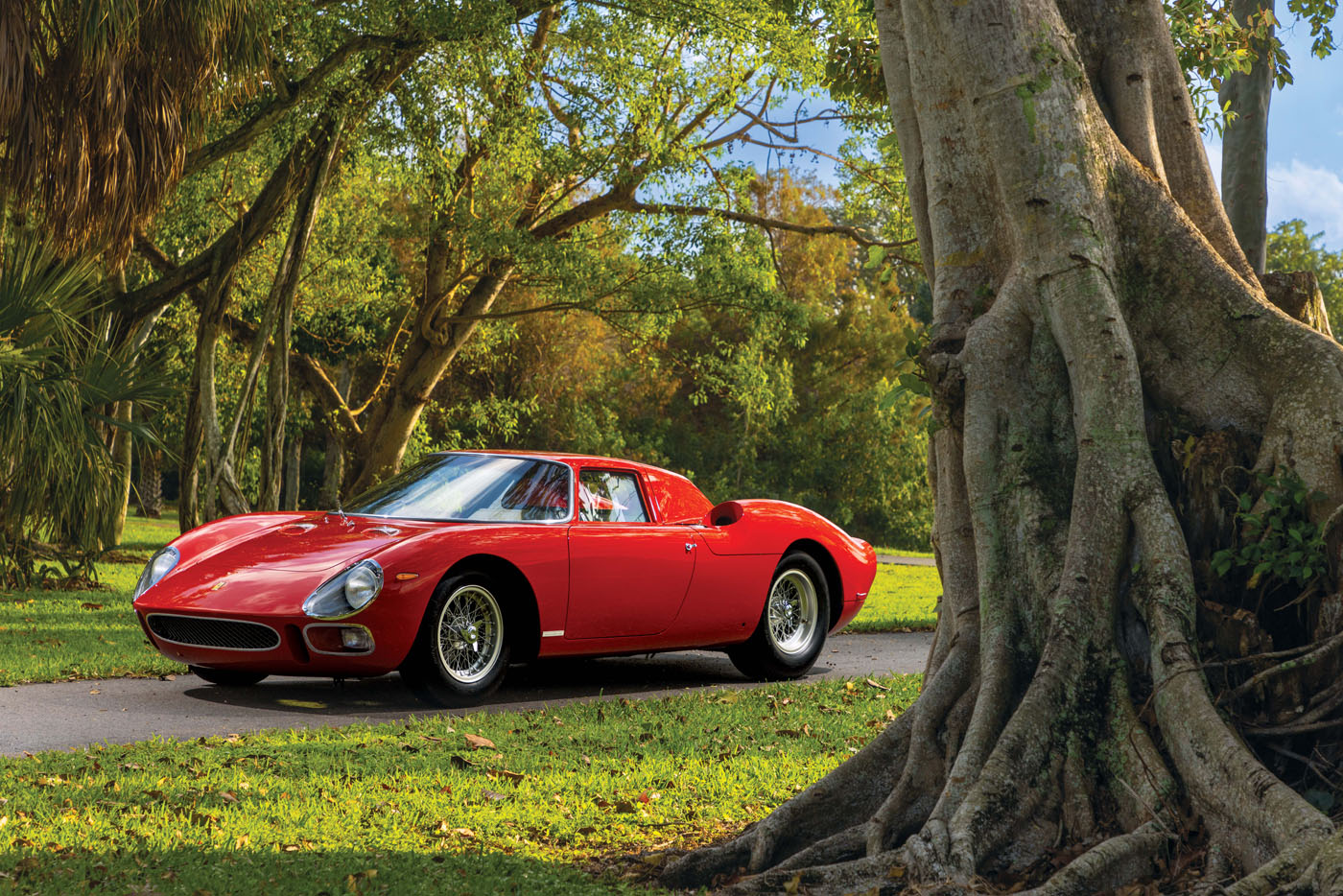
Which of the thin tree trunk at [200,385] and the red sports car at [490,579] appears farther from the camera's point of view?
the thin tree trunk at [200,385]

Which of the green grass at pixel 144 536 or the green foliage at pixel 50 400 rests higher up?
the green foliage at pixel 50 400

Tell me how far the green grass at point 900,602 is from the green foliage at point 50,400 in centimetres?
739

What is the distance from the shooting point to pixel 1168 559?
392 cm

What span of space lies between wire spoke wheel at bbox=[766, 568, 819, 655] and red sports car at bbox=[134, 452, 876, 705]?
11mm

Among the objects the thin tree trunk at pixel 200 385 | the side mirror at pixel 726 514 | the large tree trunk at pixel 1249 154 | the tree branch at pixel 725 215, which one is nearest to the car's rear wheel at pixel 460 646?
the side mirror at pixel 726 514

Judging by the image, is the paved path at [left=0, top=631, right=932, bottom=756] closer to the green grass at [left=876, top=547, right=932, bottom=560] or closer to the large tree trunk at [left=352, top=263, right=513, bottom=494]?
the large tree trunk at [left=352, top=263, right=513, bottom=494]

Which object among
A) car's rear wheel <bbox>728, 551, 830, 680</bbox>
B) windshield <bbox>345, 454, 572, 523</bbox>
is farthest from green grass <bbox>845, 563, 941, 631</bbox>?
windshield <bbox>345, 454, 572, 523</bbox>

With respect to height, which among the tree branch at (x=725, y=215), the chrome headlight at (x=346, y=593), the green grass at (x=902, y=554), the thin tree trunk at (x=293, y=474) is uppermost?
the tree branch at (x=725, y=215)

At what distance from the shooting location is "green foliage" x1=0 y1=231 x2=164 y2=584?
11.0 meters

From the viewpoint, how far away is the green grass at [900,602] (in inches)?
504

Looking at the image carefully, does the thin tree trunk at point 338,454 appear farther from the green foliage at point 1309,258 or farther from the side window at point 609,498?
the green foliage at point 1309,258

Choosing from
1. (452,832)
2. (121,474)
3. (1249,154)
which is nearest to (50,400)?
(121,474)

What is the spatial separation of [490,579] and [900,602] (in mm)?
9168

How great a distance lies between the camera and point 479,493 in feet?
26.4
